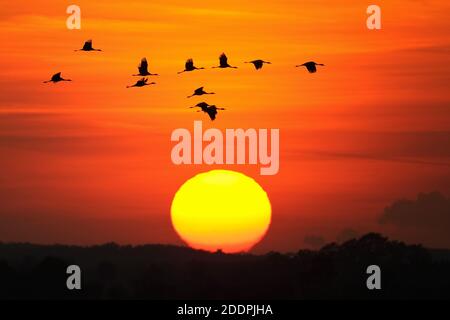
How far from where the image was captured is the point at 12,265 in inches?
5650

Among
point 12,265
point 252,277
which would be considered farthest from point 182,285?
point 12,265

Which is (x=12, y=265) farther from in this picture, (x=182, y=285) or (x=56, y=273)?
(x=182, y=285)
